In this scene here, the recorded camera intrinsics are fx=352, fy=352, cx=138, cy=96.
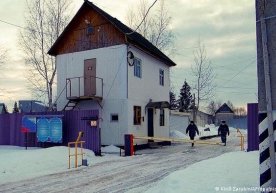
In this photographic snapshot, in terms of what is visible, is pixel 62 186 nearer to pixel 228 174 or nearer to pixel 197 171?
pixel 197 171

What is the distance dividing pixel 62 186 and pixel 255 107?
Result: 34.3ft

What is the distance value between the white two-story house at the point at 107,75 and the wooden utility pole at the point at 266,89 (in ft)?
54.2

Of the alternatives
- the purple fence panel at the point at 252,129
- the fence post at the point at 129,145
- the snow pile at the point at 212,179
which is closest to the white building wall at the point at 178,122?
the fence post at the point at 129,145

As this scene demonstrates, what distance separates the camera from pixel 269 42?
6352 millimetres

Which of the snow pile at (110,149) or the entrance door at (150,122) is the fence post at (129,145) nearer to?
the snow pile at (110,149)

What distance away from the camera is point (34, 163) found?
49.3 ft

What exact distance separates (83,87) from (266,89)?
753 inches

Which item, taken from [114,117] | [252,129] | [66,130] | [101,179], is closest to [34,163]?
[101,179]

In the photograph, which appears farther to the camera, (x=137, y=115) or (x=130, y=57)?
(x=137, y=115)

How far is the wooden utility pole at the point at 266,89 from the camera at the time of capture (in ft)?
20.0

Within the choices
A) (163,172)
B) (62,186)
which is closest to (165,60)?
(163,172)

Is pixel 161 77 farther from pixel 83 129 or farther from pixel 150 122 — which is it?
pixel 83 129

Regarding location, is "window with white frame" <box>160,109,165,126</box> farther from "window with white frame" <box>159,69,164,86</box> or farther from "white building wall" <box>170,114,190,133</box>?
"white building wall" <box>170,114,190,133</box>

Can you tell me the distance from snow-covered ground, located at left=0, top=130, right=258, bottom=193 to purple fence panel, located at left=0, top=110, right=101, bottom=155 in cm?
220
